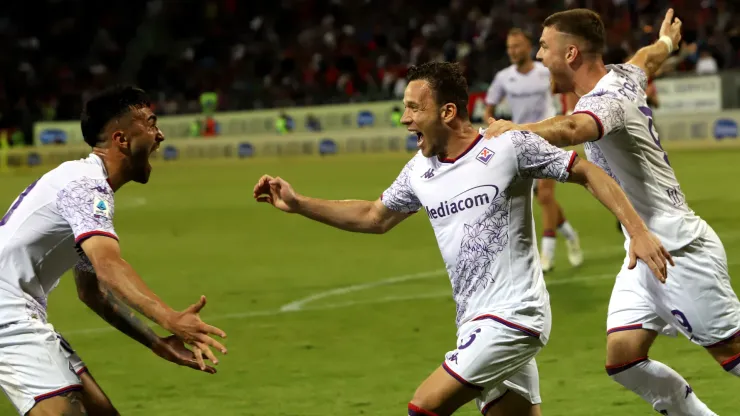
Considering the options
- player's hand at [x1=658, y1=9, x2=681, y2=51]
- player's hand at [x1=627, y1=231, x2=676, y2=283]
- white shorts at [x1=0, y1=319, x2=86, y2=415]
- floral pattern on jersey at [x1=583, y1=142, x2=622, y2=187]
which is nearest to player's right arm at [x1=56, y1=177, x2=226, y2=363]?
white shorts at [x1=0, y1=319, x2=86, y2=415]

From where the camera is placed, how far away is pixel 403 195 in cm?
550

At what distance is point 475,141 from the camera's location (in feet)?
17.0

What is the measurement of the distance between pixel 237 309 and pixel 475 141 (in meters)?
6.02

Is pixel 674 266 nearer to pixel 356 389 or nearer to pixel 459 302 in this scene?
pixel 459 302

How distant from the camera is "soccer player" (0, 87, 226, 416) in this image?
4.57 m

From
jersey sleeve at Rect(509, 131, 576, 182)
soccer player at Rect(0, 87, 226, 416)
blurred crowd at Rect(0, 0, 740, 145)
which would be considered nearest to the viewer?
soccer player at Rect(0, 87, 226, 416)

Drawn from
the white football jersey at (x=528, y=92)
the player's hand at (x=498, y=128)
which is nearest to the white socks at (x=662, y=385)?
the player's hand at (x=498, y=128)

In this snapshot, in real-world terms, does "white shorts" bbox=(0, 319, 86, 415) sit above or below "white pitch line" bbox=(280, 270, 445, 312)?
above

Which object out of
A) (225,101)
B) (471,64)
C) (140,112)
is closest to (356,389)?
(140,112)

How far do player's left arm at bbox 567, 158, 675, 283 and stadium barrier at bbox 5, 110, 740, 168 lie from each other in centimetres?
2204

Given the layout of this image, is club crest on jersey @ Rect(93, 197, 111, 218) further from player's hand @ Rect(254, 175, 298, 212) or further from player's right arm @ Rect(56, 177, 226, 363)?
player's hand @ Rect(254, 175, 298, 212)

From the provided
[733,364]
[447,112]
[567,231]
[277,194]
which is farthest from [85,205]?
[567,231]

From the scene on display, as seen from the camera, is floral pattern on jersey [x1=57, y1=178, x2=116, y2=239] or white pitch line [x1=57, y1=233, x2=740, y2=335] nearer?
floral pattern on jersey [x1=57, y1=178, x2=116, y2=239]

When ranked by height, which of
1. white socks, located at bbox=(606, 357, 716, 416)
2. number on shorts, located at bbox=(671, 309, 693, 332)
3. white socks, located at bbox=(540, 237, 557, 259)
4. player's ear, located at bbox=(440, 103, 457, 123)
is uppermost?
player's ear, located at bbox=(440, 103, 457, 123)
